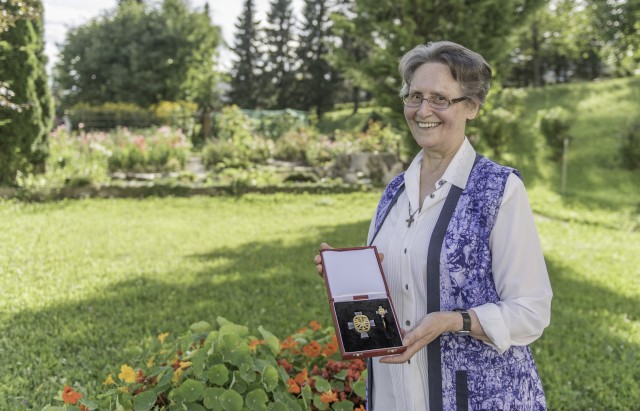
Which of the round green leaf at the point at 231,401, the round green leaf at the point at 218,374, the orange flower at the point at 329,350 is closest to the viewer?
the round green leaf at the point at 231,401

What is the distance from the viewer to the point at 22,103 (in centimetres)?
1095

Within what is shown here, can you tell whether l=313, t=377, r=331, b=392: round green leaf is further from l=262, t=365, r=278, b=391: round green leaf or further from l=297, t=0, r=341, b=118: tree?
l=297, t=0, r=341, b=118: tree

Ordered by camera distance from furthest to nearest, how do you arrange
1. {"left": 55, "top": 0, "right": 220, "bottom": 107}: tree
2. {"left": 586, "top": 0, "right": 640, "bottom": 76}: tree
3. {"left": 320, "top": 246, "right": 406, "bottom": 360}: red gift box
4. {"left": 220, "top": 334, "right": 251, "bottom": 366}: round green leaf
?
{"left": 55, "top": 0, "right": 220, "bottom": 107}: tree, {"left": 586, "top": 0, "right": 640, "bottom": 76}: tree, {"left": 220, "top": 334, "right": 251, "bottom": 366}: round green leaf, {"left": 320, "top": 246, "right": 406, "bottom": 360}: red gift box

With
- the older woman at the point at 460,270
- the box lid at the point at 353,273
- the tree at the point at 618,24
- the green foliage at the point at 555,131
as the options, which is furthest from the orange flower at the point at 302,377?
the green foliage at the point at 555,131

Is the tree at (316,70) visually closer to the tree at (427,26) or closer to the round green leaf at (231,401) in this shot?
the tree at (427,26)

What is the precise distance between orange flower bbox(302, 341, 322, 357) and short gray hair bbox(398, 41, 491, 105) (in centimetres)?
187

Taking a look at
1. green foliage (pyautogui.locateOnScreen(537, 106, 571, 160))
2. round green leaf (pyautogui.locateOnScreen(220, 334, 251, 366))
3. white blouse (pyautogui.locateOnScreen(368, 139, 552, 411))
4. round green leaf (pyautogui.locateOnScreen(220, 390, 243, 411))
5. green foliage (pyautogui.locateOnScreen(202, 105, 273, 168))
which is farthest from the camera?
green foliage (pyautogui.locateOnScreen(537, 106, 571, 160))

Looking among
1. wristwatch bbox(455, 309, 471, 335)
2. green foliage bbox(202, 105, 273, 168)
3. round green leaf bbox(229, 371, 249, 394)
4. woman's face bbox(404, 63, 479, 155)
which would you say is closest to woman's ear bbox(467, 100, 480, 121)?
woman's face bbox(404, 63, 479, 155)

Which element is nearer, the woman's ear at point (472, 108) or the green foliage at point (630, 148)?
the woman's ear at point (472, 108)

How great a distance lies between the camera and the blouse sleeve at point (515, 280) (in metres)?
1.67

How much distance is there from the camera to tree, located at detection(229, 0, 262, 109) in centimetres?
4119

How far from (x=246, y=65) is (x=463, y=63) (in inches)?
1656

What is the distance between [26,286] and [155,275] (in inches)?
51.2

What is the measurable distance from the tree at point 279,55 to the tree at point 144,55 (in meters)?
8.44
